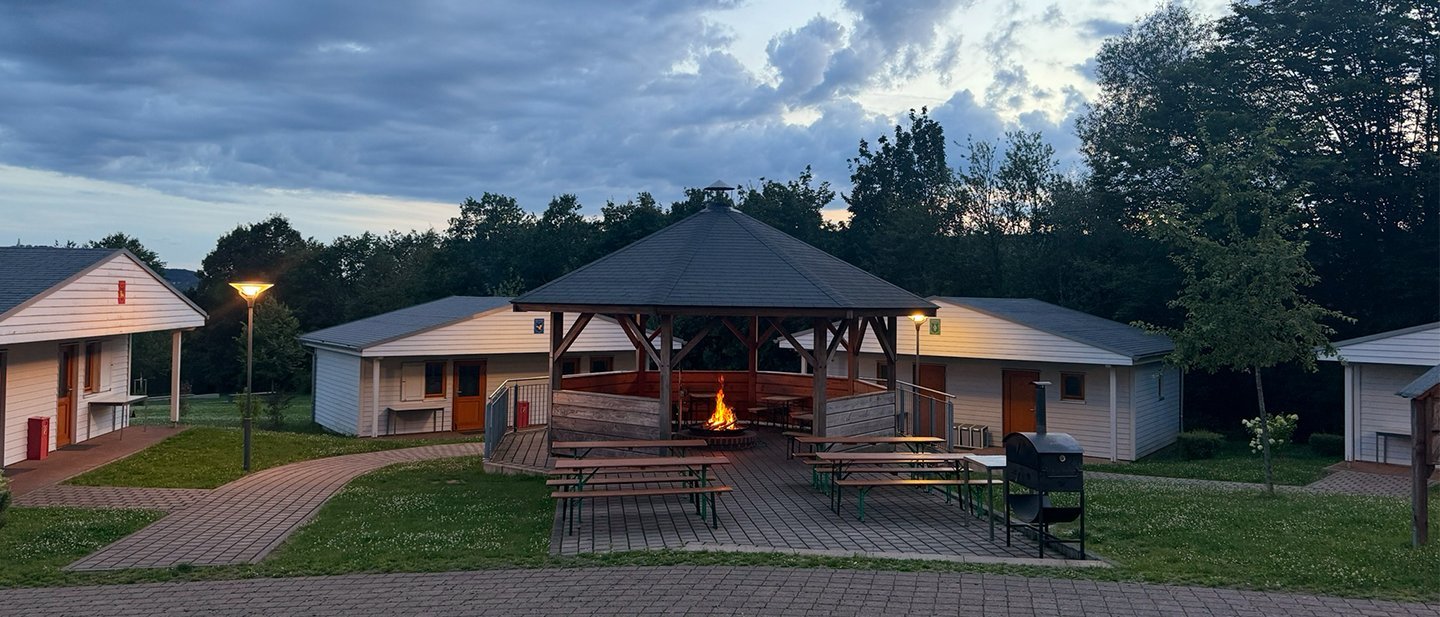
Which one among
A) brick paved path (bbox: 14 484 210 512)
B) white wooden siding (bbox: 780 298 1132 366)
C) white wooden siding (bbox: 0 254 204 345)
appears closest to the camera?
brick paved path (bbox: 14 484 210 512)

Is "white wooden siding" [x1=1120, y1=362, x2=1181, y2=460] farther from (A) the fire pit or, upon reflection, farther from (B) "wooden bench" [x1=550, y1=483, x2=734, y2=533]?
(B) "wooden bench" [x1=550, y1=483, x2=734, y2=533]

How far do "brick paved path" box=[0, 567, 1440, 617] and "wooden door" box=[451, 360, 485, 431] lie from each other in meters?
17.5

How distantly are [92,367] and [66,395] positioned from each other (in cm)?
136

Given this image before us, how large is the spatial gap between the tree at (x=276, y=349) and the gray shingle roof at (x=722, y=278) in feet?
92.0

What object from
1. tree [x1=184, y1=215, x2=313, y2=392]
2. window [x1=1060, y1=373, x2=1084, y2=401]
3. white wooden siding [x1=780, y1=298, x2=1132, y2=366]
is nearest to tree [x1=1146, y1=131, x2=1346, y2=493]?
white wooden siding [x1=780, y1=298, x2=1132, y2=366]

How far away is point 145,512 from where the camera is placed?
11242 millimetres

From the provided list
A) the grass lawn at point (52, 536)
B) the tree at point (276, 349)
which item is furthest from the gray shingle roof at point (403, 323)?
the tree at point (276, 349)

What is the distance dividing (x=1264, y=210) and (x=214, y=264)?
191 ft

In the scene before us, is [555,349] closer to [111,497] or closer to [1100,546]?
[111,497]

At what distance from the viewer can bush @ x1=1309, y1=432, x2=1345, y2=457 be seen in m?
20.7

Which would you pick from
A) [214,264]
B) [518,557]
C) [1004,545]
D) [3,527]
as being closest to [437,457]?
[3,527]

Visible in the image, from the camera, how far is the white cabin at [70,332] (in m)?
14.3

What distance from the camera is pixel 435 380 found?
25.2 m

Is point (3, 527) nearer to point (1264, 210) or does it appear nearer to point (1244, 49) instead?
point (1264, 210)
